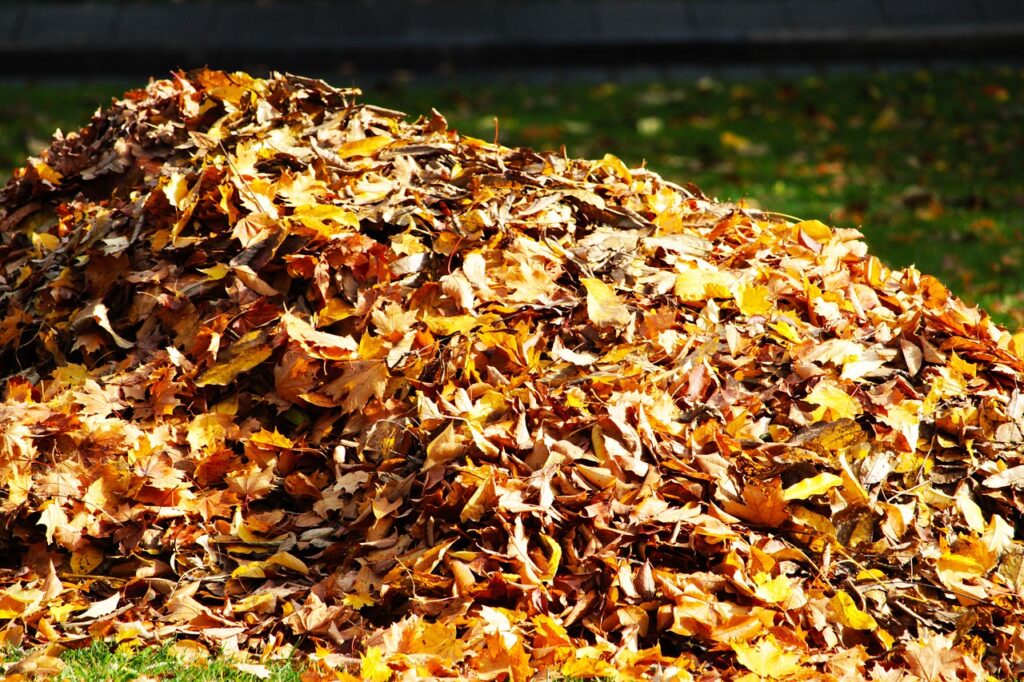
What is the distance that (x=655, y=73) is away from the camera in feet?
31.5

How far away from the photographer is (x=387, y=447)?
122 inches

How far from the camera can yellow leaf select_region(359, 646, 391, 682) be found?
2609mm

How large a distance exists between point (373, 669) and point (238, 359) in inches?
42.5

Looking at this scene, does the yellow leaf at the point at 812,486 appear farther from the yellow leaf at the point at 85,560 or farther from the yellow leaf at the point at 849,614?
the yellow leaf at the point at 85,560

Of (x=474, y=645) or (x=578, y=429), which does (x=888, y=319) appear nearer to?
(x=578, y=429)

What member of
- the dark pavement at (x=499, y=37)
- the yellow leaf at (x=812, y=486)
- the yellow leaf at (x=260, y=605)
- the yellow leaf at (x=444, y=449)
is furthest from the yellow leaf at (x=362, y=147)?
the dark pavement at (x=499, y=37)

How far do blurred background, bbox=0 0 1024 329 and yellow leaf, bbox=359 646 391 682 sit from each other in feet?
15.7

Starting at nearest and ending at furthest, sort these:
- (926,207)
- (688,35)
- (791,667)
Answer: (791,667)
(926,207)
(688,35)

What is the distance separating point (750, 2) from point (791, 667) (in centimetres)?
848

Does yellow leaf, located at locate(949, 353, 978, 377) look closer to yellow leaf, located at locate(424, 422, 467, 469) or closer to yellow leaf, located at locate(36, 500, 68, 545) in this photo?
yellow leaf, located at locate(424, 422, 467, 469)

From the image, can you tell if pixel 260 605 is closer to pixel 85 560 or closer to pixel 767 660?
pixel 85 560

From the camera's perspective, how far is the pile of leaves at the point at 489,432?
283 centimetres

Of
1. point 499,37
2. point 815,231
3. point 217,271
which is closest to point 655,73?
point 499,37

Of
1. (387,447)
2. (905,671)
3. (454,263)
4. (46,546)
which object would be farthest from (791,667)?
(46,546)
